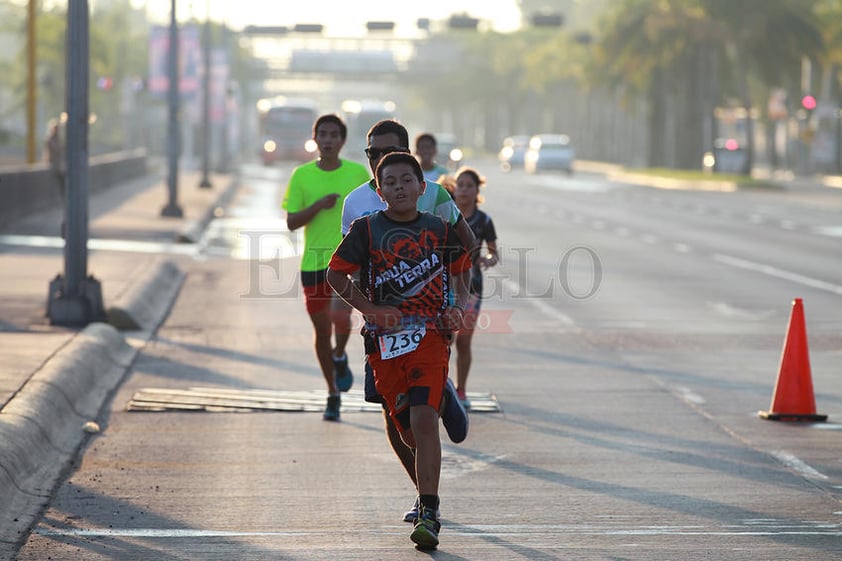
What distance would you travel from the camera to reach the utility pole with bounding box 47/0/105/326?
15.1 m

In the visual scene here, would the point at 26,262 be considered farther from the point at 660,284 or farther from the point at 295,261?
the point at 660,284

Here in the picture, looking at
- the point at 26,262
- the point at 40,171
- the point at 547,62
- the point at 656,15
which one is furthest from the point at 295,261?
the point at 547,62

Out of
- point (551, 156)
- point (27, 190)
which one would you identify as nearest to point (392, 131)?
point (27, 190)

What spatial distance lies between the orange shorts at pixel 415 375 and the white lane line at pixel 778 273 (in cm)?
1341

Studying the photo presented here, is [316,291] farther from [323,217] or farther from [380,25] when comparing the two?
[380,25]

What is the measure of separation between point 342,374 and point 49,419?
193 cm

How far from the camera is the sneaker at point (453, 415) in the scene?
7402 mm

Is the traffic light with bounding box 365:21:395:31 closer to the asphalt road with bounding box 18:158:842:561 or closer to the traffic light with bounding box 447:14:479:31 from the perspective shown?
the traffic light with bounding box 447:14:479:31

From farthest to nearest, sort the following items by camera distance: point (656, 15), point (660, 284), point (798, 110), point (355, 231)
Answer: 1. point (798, 110)
2. point (656, 15)
3. point (660, 284)
4. point (355, 231)

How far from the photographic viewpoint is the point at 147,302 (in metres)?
17.4

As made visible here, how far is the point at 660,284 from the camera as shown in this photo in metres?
21.1

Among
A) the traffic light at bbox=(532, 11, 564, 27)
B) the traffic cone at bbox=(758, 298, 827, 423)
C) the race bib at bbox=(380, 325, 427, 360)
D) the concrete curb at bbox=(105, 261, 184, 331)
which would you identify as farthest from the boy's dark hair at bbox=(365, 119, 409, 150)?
the traffic light at bbox=(532, 11, 564, 27)

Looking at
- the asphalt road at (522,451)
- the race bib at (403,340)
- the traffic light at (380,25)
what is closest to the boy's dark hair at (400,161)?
the race bib at (403,340)

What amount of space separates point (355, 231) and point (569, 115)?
130653mm
